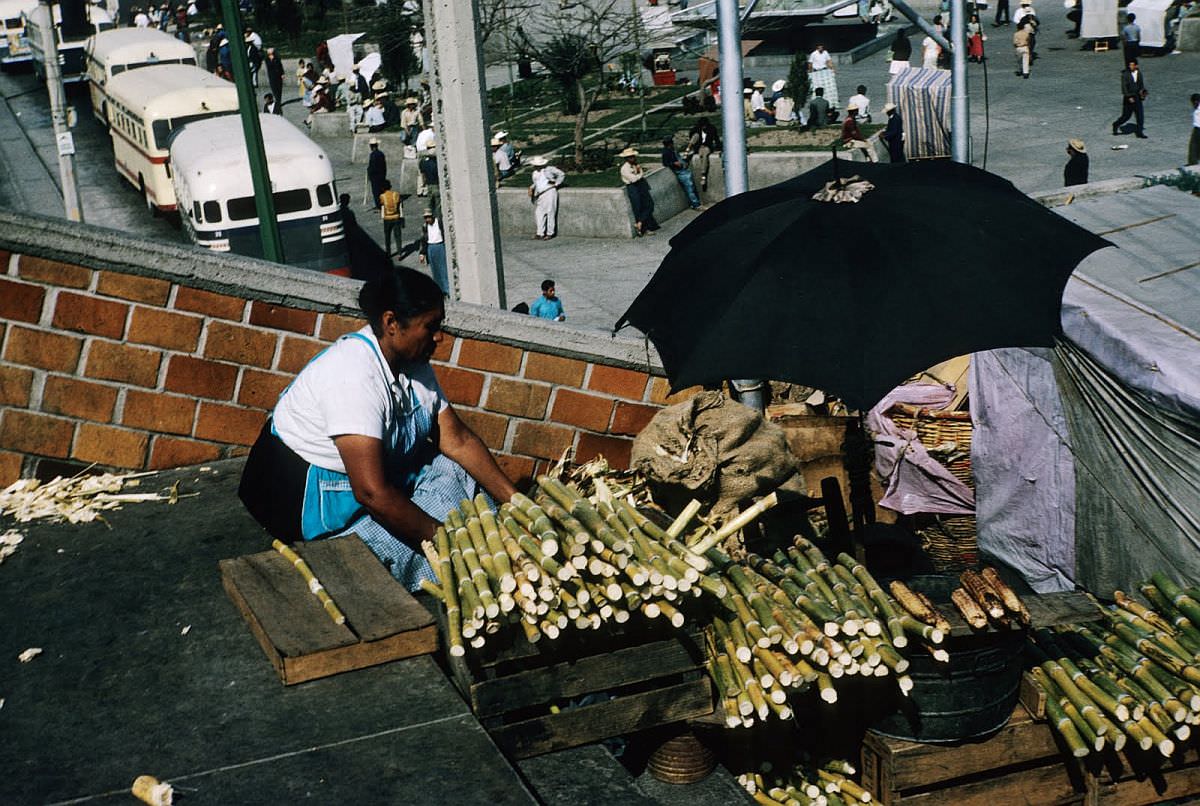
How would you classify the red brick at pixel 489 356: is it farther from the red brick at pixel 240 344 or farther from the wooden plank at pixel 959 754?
the wooden plank at pixel 959 754

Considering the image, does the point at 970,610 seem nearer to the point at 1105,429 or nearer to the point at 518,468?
the point at 518,468

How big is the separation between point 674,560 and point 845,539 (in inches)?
108

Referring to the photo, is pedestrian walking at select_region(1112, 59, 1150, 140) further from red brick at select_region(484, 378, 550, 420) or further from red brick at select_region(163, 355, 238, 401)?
red brick at select_region(163, 355, 238, 401)

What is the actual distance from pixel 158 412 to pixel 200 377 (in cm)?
26

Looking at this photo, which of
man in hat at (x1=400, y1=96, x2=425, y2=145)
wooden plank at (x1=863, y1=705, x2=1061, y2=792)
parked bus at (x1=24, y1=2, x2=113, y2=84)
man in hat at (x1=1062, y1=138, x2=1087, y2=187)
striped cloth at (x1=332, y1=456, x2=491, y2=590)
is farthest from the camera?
parked bus at (x1=24, y1=2, x2=113, y2=84)

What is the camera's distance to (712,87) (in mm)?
32969

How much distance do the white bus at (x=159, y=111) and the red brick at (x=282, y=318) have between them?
22.9m

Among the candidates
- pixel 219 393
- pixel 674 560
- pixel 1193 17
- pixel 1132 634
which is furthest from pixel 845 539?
pixel 1193 17

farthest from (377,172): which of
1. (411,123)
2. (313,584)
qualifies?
(313,584)

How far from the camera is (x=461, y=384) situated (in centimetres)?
627

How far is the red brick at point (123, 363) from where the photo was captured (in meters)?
5.88

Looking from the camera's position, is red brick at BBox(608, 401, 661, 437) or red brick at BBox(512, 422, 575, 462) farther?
red brick at BBox(608, 401, 661, 437)

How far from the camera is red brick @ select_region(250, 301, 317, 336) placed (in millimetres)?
6059

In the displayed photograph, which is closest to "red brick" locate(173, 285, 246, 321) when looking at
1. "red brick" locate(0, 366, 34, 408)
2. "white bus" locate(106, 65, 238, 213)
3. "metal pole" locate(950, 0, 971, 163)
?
"red brick" locate(0, 366, 34, 408)
